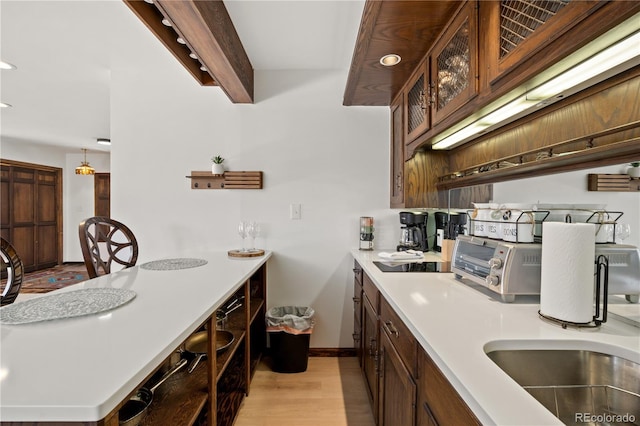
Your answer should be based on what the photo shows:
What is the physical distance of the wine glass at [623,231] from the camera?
3.14 ft

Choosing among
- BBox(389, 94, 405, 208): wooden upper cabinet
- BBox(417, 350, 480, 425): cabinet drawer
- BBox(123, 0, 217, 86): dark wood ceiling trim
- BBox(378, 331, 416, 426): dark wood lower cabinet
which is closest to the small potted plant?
BBox(123, 0, 217, 86): dark wood ceiling trim

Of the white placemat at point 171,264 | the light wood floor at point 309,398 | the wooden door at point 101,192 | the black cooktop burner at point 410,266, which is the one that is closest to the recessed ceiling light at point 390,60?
the black cooktop burner at point 410,266

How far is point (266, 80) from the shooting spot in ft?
8.71

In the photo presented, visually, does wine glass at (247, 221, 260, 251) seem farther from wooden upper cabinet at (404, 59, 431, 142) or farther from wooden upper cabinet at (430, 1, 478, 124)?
wooden upper cabinet at (430, 1, 478, 124)

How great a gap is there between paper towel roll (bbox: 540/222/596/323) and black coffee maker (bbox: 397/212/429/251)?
1.51 meters

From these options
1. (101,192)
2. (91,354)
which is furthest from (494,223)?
(101,192)

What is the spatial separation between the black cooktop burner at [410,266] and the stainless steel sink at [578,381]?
86 cm

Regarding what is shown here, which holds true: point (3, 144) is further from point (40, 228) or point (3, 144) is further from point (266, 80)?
point (266, 80)

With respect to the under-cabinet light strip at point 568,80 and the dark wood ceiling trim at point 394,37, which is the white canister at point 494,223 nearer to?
the under-cabinet light strip at point 568,80

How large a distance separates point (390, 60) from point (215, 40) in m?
0.99

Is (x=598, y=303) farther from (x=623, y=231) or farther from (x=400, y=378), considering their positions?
(x=400, y=378)

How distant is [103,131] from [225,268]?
14.4 ft

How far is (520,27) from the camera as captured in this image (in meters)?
0.99

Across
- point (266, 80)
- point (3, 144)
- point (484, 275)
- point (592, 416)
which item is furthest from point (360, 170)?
point (3, 144)
